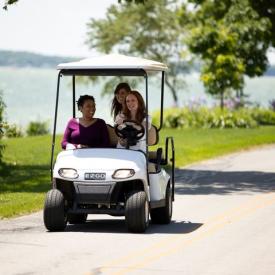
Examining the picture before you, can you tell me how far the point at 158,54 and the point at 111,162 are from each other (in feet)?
188

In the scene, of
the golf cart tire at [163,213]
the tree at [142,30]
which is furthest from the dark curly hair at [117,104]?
the tree at [142,30]

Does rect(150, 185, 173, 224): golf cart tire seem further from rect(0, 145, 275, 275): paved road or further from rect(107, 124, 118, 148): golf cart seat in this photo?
rect(107, 124, 118, 148): golf cart seat

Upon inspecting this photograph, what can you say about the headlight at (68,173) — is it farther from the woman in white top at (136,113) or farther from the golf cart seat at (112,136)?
the golf cart seat at (112,136)

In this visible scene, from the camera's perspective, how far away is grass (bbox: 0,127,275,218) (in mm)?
18812

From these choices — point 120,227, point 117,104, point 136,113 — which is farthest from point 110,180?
point 117,104

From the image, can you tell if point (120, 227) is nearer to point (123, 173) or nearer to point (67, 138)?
point (123, 173)

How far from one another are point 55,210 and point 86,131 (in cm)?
140

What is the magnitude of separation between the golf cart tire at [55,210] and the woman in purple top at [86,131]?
3.26 feet

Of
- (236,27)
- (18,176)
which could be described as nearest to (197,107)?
(236,27)

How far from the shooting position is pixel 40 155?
31.3 meters

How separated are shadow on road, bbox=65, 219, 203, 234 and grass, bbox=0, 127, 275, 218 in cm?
169

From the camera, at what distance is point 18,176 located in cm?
2423

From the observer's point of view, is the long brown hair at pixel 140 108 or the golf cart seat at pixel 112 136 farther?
the golf cart seat at pixel 112 136

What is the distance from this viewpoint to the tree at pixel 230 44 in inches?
1876
